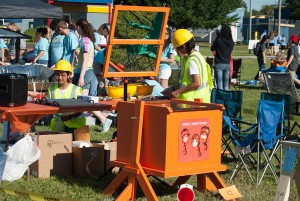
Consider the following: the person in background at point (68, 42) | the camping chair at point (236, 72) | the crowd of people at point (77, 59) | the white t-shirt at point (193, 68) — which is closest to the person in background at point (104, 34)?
the crowd of people at point (77, 59)

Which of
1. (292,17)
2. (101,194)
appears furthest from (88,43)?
(292,17)

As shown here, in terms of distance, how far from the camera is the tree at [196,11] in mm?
56125

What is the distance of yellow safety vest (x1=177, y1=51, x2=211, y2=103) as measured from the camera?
8047mm

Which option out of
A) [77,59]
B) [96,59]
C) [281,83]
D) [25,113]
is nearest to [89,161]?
[25,113]

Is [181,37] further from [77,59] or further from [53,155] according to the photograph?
[77,59]

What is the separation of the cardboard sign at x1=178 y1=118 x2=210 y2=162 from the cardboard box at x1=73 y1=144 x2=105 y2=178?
62.5 inches

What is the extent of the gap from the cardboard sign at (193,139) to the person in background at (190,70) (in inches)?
34.4

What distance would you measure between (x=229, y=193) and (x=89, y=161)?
69.9 inches

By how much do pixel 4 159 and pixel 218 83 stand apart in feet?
28.6

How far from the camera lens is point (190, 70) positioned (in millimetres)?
8062

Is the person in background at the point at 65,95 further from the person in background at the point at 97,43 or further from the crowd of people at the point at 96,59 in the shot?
the person in background at the point at 97,43

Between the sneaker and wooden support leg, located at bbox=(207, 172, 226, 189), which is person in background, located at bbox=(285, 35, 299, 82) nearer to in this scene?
the sneaker

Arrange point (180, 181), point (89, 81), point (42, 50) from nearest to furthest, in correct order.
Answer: point (180, 181) < point (89, 81) < point (42, 50)

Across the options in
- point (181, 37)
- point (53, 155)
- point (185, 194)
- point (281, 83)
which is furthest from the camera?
point (281, 83)
